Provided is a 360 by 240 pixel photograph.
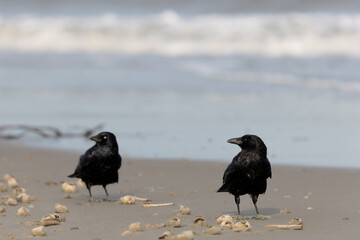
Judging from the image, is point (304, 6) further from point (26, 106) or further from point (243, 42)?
point (26, 106)

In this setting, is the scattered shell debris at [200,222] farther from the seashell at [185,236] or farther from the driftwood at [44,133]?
the driftwood at [44,133]

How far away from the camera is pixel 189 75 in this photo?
20.5m

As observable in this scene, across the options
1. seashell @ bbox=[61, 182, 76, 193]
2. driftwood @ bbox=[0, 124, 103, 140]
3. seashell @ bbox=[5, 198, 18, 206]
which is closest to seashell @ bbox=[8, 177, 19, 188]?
seashell @ bbox=[61, 182, 76, 193]

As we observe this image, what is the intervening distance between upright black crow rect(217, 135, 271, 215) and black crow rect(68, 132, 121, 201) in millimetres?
1345

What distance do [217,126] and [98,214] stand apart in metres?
5.69

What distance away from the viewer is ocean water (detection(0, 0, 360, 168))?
11.1 meters

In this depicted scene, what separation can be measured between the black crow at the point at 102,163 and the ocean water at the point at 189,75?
2.51 meters

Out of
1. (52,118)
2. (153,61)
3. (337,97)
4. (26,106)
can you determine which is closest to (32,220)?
(52,118)

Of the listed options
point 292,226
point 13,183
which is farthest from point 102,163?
point 292,226

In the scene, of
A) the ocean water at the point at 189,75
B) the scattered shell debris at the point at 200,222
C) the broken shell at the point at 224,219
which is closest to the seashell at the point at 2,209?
the scattered shell debris at the point at 200,222

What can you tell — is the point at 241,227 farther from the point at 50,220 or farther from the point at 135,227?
the point at 50,220

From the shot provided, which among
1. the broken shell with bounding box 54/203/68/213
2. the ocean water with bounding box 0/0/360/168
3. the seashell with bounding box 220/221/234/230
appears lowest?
the seashell with bounding box 220/221/234/230

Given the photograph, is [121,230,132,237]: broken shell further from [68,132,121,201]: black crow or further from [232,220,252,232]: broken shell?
[68,132,121,201]: black crow

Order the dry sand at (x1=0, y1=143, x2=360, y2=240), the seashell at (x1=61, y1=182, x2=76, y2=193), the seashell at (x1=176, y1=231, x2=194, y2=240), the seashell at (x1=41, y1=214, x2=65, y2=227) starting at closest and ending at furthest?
the seashell at (x1=176, y1=231, x2=194, y2=240), the dry sand at (x1=0, y1=143, x2=360, y2=240), the seashell at (x1=41, y1=214, x2=65, y2=227), the seashell at (x1=61, y1=182, x2=76, y2=193)
